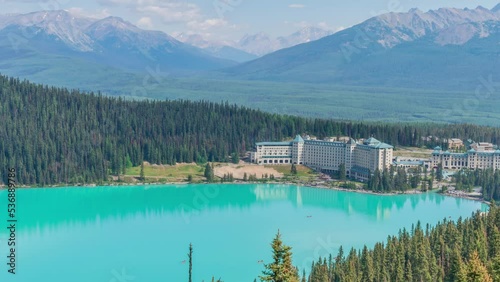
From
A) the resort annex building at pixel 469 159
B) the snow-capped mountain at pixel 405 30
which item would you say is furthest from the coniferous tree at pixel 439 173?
the snow-capped mountain at pixel 405 30

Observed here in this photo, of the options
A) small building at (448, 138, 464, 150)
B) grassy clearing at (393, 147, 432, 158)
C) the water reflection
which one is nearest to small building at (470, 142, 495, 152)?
small building at (448, 138, 464, 150)

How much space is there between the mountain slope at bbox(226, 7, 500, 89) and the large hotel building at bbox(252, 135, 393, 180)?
103 m

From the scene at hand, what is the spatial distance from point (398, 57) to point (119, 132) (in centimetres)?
12466

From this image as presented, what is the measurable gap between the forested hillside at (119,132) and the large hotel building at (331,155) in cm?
268

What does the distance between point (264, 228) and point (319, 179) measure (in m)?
15.5

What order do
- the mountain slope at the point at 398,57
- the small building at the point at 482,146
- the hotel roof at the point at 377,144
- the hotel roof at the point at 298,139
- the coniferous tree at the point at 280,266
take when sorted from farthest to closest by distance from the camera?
the mountain slope at the point at 398,57, the hotel roof at the point at 298,139, the small building at the point at 482,146, the hotel roof at the point at 377,144, the coniferous tree at the point at 280,266

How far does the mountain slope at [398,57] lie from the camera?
160 metres

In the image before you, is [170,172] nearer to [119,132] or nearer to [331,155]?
[119,132]

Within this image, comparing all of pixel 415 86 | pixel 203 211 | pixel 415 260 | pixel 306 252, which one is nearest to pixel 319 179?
pixel 203 211

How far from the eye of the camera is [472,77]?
154 m

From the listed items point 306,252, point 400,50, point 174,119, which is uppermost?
point 400,50

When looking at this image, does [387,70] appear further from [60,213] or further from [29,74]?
[60,213]

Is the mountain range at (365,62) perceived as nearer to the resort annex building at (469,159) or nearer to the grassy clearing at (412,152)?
the grassy clearing at (412,152)

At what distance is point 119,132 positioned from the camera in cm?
5528
